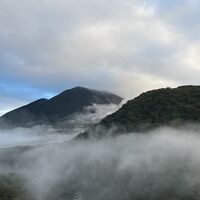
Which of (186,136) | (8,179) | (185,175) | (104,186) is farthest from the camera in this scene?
(186,136)

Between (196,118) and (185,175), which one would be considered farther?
(196,118)

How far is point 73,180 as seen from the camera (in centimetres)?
18525

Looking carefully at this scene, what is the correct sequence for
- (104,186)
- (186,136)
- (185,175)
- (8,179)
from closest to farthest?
(185,175), (104,186), (8,179), (186,136)

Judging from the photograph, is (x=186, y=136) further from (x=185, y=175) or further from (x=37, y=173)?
(x=37, y=173)

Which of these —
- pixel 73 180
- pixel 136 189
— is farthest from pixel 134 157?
pixel 136 189

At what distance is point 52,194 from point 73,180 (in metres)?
13.5

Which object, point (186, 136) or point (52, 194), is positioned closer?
point (52, 194)

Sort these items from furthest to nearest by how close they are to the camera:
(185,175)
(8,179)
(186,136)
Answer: (186,136)
(8,179)
(185,175)

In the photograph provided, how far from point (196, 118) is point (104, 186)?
5037cm

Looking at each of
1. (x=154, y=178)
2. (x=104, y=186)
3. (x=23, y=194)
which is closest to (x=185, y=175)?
(x=154, y=178)

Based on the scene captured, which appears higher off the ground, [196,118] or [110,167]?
[196,118]

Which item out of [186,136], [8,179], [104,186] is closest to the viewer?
[104,186]

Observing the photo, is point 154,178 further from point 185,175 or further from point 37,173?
point 37,173

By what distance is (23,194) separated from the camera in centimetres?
16150
